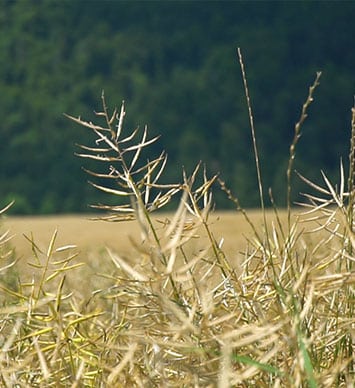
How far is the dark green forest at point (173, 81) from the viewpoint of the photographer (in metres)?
13.0

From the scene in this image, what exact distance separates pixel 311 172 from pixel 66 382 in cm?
1168

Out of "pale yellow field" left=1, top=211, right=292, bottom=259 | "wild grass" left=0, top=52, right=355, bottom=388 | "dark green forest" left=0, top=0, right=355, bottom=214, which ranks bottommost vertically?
"dark green forest" left=0, top=0, right=355, bottom=214

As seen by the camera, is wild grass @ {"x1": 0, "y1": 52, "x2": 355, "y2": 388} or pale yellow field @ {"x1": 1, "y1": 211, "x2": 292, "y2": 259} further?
pale yellow field @ {"x1": 1, "y1": 211, "x2": 292, "y2": 259}

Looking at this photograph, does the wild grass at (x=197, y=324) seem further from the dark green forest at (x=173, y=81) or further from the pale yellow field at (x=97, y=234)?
the dark green forest at (x=173, y=81)

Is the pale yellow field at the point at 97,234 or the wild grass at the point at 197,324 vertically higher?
the wild grass at the point at 197,324

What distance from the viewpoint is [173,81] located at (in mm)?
13555

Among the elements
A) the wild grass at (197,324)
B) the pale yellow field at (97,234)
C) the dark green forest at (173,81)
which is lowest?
the dark green forest at (173,81)

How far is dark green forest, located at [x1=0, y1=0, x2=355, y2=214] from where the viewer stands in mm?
12953

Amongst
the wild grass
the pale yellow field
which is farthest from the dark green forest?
the wild grass

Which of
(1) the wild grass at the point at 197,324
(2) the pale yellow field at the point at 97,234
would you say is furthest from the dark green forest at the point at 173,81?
(1) the wild grass at the point at 197,324

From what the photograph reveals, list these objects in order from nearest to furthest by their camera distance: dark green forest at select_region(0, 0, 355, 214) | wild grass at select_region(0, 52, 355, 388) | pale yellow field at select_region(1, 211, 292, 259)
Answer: wild grass at select_region(0, 52, 355, 388) < pale yellow field at select_region(1, 211, 292, 259) < dark green forest at select_region(0, 0, 355, 214)

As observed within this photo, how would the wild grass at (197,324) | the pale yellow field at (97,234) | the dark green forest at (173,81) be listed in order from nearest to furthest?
1. the wild grass at (197,324)
2. the pale yellow field at (97,234)
3. the dark green forest at (173,81)

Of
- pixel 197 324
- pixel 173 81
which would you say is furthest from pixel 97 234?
pixel 173 81

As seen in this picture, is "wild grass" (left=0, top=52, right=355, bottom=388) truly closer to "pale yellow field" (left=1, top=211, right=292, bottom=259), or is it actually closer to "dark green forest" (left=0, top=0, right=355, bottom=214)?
"pale yellow field" (left=1, top=211, right=292, bottom=259)
